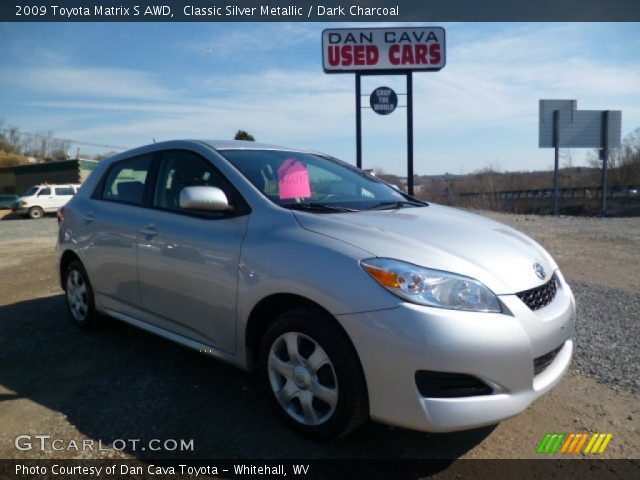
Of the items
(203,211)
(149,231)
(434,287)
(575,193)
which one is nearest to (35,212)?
(149,231)

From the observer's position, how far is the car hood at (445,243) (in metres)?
2.28

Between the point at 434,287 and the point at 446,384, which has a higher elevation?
the point at 434,287

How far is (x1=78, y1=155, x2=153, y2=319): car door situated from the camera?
3.55 meters

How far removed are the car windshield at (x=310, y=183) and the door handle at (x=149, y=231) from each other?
0.73 m

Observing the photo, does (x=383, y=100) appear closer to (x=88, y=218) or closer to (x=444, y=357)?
(x=88, y=218)

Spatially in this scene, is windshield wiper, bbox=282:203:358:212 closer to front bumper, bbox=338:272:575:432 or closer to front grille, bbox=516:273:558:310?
front bumper, bbox=338:272:575:432

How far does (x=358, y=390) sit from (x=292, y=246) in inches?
31.6

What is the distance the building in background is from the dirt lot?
37028mm

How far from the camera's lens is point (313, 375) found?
2.41m

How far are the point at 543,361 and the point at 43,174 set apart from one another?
46782 mm

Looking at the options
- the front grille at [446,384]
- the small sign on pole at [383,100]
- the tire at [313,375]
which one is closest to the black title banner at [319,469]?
the tire at [313,375]

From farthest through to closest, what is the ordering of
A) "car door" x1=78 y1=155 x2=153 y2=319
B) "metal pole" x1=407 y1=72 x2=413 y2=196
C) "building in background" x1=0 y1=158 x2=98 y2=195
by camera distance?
"building in background" x1=0 y1=158 x2=98 y2=195
"metal pole" x1=407 y1=72 x2=413 y2=196
"car door" x1=78 y1=155 x2=153 y2=319

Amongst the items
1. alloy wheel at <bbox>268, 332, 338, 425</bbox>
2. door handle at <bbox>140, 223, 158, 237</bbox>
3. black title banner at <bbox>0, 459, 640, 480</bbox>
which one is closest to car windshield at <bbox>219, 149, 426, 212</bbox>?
door handle at <bbox>140, 223, 158, 237</bbox>

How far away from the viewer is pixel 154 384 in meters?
3.20
